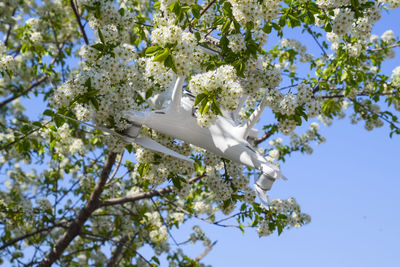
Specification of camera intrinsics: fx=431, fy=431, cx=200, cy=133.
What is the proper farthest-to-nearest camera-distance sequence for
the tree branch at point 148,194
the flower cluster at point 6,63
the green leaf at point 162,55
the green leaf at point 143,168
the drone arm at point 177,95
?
the tree branch at point 148,194, the flower cluster at point 6,63, the green leaf at point 143,168, the drone arm at point 177,95, the green leaf at point 162,55

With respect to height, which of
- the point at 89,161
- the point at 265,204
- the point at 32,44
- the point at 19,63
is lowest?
the point at 265,204

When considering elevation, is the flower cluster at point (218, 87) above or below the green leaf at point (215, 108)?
above

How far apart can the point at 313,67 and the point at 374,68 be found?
2234 mm

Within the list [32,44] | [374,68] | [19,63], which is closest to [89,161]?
[32,44]

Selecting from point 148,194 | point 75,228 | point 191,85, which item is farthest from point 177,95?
point 75,228

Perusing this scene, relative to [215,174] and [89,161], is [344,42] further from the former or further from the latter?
[89,161]

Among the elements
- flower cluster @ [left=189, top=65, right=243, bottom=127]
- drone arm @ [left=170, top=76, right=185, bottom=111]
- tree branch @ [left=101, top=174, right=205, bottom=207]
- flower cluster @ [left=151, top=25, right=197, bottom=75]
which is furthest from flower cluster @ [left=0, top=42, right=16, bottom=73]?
tree branch @ [left=101, top=174, right=205, bottom=207]

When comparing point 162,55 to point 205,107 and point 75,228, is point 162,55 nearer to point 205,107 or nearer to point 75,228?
point 205,107

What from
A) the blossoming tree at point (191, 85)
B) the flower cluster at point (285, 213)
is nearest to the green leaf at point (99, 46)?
the blossoming tree at point (191, 85)

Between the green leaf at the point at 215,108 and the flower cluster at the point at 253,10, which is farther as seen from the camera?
the flower cluster at the point at 253,10

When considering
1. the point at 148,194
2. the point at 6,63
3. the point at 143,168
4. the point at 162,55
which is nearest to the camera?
the point at 162,55

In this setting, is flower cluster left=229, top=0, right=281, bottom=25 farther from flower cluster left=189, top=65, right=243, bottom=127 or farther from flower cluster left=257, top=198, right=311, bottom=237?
flower cluster left=257, top=198, right=311, bottom=237

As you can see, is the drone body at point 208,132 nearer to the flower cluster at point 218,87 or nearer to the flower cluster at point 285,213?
the flower cluster at point 218,87

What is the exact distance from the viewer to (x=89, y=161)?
28.2ft
